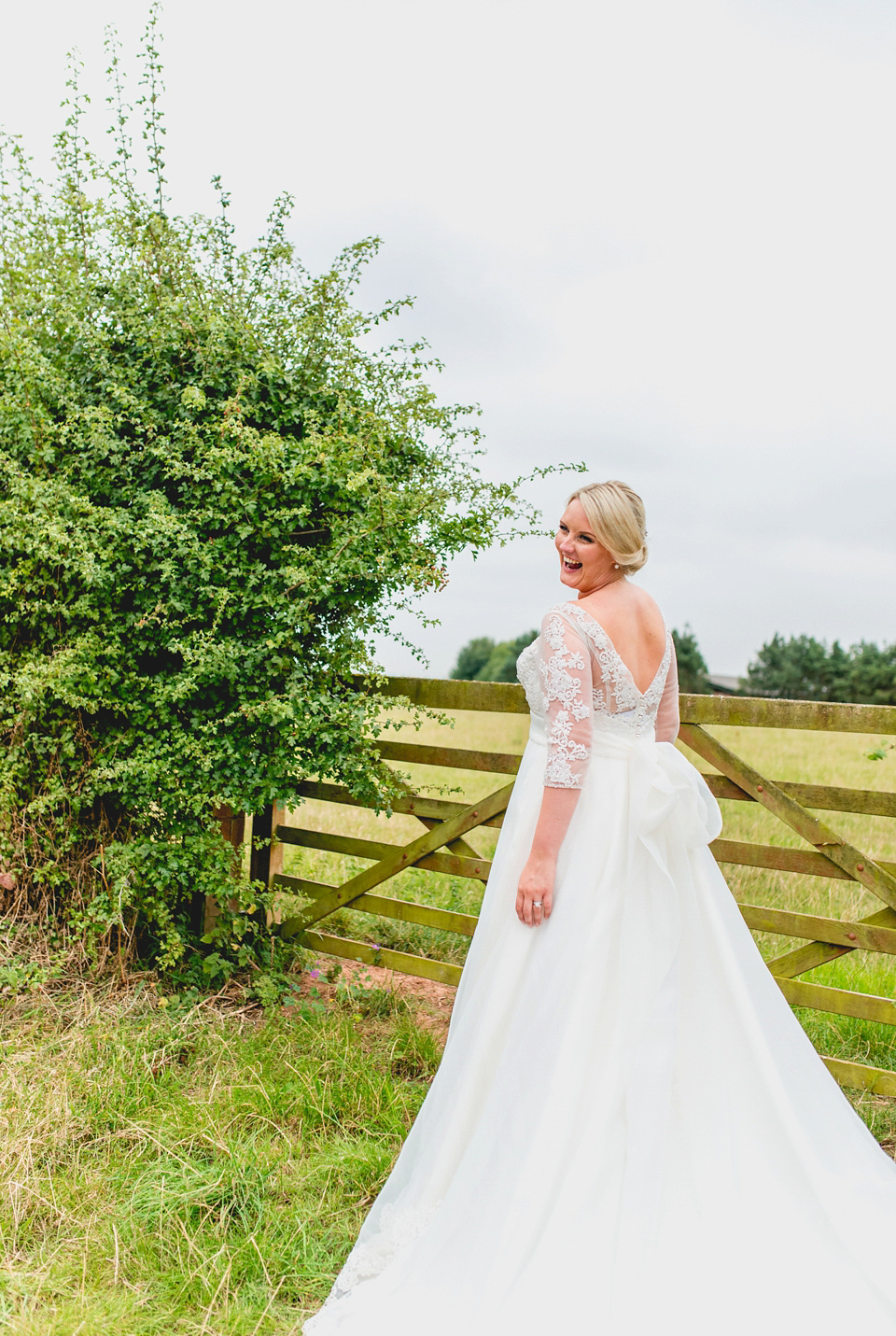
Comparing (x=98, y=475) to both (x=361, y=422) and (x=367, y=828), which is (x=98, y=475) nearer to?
(x=361, y=422)

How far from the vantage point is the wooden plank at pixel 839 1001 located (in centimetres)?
357

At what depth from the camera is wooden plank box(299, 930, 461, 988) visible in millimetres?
4539

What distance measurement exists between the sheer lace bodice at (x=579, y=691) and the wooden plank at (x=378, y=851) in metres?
1.62

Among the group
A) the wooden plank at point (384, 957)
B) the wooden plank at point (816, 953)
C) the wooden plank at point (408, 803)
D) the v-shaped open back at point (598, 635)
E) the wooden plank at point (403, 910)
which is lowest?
the wooden plank at point (384, 957)

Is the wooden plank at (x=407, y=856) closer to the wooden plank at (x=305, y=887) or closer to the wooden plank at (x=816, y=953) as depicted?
the wooden plank at (x=305, y=887)

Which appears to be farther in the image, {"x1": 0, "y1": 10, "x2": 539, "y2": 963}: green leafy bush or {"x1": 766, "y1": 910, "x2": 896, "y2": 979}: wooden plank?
{"x1": 0, "y1": 10, "x2": 539, "y2": 963}: green leafy bush

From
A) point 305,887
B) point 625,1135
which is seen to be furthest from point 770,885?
point 625,1135

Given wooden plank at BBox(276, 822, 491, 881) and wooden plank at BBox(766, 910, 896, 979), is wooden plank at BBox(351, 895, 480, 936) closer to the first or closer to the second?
wooden plank at BBox(276, 822, 491, 881)

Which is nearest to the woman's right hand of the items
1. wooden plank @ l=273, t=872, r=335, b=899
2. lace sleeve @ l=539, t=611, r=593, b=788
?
lace sleeve @ l=539, t=611, r=593, b=788

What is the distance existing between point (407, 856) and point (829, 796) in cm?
210

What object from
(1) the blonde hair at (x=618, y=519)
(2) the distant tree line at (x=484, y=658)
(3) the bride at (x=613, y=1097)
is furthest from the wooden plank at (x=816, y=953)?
(2) the distant tree line at (x=484, y=658)

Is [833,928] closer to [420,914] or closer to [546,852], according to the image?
[546,852]

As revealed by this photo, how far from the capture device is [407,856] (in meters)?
4.54

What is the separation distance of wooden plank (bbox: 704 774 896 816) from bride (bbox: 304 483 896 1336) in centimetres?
94
